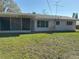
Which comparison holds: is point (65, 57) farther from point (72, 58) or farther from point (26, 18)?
point (26, 18)

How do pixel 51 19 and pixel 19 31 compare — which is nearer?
pixel 19 31

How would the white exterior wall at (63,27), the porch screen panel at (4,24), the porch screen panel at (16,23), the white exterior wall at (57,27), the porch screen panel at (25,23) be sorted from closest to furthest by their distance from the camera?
the porch screen panel at (4,24), the porch screen panel at (16,23), the porch screen panel at (25,23), the white exterior wall at (57,27), the white exterior wall at (63,27)

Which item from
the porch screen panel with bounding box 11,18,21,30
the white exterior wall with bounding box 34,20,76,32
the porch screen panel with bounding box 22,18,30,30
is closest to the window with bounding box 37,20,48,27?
the white exterior wall with bounding box 34,20,76,32

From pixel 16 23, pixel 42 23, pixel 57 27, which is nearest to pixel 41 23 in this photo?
pixel 42 23

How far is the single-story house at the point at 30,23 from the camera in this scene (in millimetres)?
28031

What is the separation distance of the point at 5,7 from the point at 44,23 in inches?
819

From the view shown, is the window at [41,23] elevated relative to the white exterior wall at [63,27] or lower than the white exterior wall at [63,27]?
elevated

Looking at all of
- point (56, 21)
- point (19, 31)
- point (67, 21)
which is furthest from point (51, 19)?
point (19, 31)

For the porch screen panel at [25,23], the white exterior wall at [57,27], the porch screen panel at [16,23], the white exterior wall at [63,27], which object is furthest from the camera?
the white exterior wall at [63,27]

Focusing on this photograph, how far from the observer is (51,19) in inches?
1291

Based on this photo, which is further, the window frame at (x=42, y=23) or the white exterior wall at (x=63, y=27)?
the white exterior wall at (x=63, y=27)

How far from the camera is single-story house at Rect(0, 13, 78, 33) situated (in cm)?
2803

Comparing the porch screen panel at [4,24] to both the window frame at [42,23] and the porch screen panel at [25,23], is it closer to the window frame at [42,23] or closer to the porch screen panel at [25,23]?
the porch screen panel at [25,23]

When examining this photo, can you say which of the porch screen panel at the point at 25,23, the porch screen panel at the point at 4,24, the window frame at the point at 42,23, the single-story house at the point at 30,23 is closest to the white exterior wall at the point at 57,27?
the single-story house at the point at 30,23
